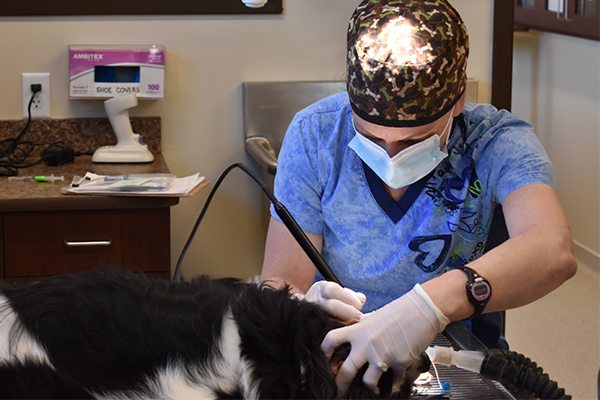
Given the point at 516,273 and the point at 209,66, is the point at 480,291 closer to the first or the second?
the point at 516,273

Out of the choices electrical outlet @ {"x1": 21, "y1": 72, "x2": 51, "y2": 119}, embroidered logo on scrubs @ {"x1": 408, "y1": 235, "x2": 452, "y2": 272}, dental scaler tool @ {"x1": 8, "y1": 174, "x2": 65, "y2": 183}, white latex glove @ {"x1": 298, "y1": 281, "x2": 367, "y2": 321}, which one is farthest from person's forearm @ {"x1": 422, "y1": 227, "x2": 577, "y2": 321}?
electrical outlet @ {"x1": 21, "y1": 72, "x2": 51, "y2": 119}

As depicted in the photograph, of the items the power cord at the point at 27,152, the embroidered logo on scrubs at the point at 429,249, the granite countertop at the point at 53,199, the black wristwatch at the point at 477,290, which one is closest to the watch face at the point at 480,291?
the black wristwatch at the point at 477,290

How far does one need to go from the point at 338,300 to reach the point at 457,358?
177 millimetres

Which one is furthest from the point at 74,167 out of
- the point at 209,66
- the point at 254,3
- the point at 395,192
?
the point at 395,192

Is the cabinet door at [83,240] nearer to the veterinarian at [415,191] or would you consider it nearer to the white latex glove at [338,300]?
the veterinarian at [415,191]

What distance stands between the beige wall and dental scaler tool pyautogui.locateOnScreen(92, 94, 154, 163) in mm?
2420

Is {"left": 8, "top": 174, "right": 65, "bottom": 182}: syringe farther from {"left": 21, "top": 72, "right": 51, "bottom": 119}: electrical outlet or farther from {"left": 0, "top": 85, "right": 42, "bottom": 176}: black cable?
{"left": 21, "top": 72, "right": 51, "bottom": 119}: electrical outlet

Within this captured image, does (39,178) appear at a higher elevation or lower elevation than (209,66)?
lower

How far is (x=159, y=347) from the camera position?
1.90 feet

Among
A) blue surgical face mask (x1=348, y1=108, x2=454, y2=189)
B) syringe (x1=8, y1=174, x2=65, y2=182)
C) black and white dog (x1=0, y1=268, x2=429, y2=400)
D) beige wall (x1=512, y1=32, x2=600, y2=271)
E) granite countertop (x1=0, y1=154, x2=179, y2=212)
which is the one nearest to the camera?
black and white dog (x1=0, y1=268, x2=429, y2=400)

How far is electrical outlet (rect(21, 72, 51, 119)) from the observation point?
2.02m

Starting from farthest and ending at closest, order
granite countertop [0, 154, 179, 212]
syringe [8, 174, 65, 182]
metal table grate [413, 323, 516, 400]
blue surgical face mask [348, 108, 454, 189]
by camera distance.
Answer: syringe [8, 174, 65, 182]
granite countertop [0, 154, 179, 212]
blue surgical face mask [348, 108, 454, 189]
metal table grate [413, 323, 516, 400]

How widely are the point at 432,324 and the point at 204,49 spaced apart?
159cm

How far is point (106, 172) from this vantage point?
1846 mm
